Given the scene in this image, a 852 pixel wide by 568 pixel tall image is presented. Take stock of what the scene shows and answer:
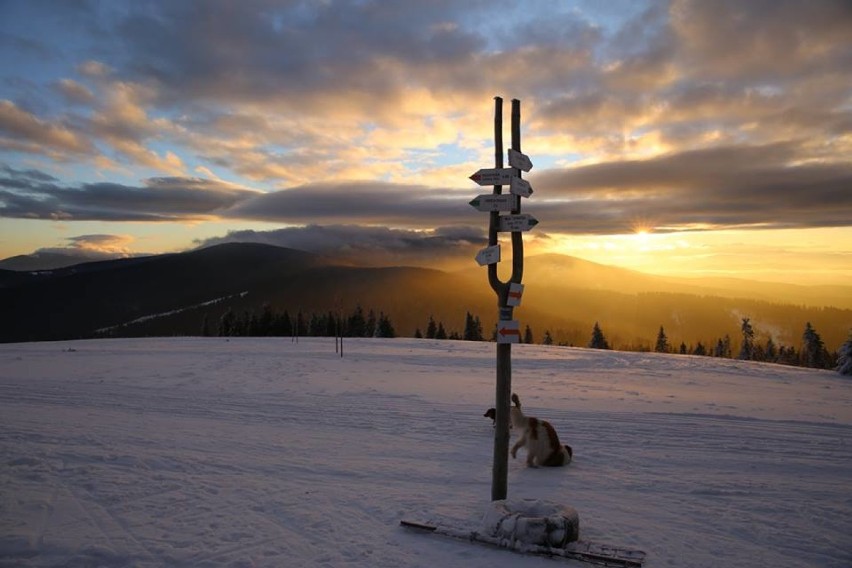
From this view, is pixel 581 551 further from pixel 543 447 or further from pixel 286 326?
pixel 286 326

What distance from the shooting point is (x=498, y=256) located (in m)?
7.38

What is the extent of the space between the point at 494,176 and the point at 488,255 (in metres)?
1.15

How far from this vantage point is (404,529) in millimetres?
6570

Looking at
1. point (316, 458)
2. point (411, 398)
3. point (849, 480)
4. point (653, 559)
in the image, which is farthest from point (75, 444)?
point (849, 480)

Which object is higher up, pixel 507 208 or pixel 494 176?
pixel 494 176

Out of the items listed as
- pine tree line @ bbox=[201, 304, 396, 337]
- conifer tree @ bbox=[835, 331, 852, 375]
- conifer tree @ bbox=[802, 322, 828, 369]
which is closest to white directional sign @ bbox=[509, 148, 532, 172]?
conifer tree @ bbox=[835, 331, 852, 375]

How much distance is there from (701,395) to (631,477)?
37.2 feet

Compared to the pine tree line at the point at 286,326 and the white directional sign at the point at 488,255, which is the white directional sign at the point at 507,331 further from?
the pine tree line at the point at 286,326

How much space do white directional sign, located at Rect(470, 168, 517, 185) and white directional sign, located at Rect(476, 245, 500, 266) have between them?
949 millimetres

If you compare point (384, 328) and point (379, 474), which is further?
point (384, 328)

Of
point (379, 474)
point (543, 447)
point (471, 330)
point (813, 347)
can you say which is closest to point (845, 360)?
point (543, 447)

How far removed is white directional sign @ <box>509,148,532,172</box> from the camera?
745 cm

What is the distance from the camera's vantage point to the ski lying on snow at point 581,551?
5.59 metres

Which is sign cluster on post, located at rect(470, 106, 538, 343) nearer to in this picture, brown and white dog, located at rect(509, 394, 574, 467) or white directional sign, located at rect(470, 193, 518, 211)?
white directional sign, located at rect(470, 193, 518, 211)
